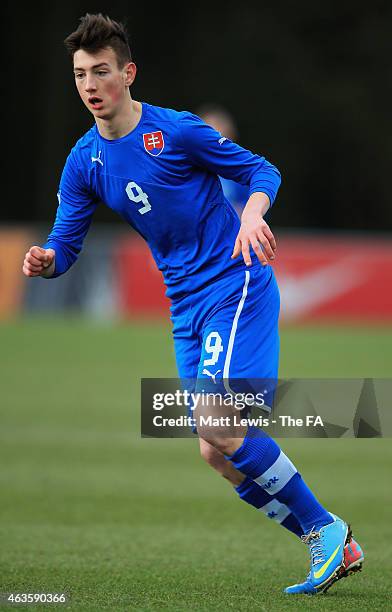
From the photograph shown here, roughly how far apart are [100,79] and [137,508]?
11.3 ft

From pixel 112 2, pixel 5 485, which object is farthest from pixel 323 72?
pixel 5 485

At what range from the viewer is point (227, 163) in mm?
5598

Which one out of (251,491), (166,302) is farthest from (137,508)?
(166,302)

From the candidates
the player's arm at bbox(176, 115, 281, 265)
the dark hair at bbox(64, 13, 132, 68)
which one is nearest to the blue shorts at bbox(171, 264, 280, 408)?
the player's arm at bbox(176, 115, 281, 265)

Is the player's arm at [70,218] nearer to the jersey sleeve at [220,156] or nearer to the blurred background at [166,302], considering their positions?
the jersey sleeve at [220,156]

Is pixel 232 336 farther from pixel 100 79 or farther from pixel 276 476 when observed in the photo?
pixel 100 79

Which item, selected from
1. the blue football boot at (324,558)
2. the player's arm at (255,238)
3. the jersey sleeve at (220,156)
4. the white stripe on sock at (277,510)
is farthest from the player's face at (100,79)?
the blue football boot at (324,558)

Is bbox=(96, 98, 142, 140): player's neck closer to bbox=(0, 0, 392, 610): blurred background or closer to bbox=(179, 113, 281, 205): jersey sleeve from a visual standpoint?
bbox=(179, 113, 281, 205): jersey sleeve

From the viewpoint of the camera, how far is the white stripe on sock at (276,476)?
17.9ft

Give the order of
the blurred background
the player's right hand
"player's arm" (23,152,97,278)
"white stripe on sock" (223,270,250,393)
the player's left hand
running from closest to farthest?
1. the player's left hand
2. "white stripe on sock" (223,270,250,393)
3. the player's right hand
4. "player's arm" (23,152,97,278)
5. the blurred background

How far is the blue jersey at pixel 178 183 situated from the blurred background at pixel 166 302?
1.53m

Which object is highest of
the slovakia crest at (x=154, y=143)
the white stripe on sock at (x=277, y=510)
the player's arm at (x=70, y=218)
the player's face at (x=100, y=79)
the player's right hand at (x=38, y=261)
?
the player's face at (x=100, y=79)

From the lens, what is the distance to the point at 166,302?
2208cm

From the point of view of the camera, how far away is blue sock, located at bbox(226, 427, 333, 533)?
5402 millimetres
